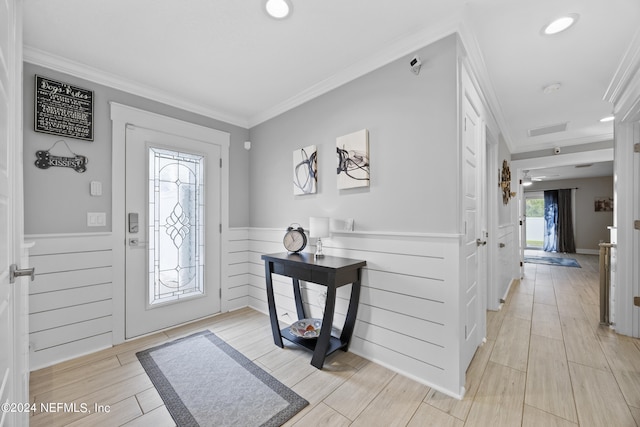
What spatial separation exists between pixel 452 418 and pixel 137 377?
2.11m

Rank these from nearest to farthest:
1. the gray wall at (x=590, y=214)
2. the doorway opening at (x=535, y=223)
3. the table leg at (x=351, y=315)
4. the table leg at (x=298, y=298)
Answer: the table leg at (x=351, y=315) < the table leg at (x=298, y=298) < the gray wall at (x=590, y=214) < the doorway opening at (x=535, y=223)

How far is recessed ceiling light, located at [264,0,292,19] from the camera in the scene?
156 centimetres

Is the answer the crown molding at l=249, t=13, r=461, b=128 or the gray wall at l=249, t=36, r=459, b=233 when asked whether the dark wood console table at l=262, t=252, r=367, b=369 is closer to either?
the gray wall at l=249, t=36, r=459, b=233

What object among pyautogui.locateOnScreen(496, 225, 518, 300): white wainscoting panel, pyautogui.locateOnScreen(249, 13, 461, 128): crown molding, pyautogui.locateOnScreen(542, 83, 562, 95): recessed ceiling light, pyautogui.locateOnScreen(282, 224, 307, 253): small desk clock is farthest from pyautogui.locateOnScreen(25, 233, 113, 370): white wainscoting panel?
pyautogui.locateOnScreen(542, 83, 562, 95): recessed ceiling light

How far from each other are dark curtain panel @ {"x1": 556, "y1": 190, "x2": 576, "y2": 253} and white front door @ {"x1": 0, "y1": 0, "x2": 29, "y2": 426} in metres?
11.1

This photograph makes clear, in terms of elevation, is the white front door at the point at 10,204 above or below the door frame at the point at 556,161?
below

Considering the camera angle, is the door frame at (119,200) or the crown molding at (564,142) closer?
the door frame at (119,200)

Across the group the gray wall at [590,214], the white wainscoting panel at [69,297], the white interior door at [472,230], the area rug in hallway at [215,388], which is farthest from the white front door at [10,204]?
the gray wall at [590,214]

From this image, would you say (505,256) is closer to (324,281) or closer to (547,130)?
(547,130)

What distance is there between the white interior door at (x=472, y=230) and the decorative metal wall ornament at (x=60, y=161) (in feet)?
9.82

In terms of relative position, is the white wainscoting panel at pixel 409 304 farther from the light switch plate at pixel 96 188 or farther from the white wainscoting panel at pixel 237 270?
the light switch plate at pixel 96 188

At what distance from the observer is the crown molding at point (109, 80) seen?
2002mm

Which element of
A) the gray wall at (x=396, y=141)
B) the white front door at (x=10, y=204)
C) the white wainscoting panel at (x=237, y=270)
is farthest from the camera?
the white wainscoting panel at (x=237, y=270)

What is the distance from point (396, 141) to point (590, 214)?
9.40 m
